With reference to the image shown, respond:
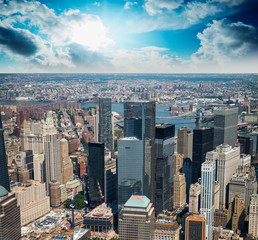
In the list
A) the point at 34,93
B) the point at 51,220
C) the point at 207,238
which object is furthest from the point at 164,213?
the point at 34,93

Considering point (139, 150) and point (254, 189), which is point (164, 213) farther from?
point (254, 189)

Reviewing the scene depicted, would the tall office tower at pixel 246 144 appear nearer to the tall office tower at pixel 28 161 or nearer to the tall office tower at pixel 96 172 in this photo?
the tall office tower at pixel 96 172

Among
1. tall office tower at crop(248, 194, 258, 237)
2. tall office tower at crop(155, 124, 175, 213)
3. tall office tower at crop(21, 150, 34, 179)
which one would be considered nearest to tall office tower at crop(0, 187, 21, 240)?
tall office tower at crop(155, 124, 175, 213)

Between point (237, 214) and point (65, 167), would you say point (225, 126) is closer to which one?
Result: point (237, 214)

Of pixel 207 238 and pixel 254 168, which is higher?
pixel 254 168

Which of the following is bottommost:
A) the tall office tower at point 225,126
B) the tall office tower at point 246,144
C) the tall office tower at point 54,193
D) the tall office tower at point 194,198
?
the tall office tower at point 54,193

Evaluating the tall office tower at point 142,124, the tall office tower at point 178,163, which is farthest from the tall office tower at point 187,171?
the tall office tower at point 142,124

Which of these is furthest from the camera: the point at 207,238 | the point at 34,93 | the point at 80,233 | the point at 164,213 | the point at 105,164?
the point at 34,93
